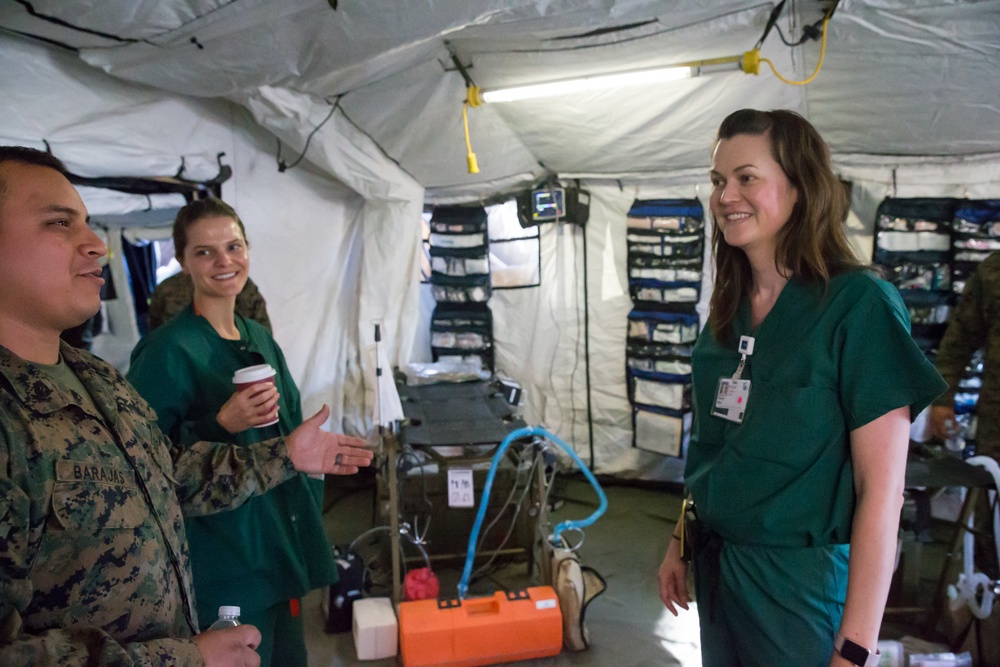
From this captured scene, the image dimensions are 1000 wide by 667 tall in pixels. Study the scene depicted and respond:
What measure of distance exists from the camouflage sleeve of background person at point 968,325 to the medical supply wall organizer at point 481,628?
1594 millimetres

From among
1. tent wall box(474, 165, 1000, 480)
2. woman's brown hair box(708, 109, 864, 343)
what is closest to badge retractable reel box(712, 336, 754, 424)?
woman's brown hair box(708, 109, 864, 343)

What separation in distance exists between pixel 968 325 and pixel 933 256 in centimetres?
111

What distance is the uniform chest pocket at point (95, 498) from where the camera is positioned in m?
0.82

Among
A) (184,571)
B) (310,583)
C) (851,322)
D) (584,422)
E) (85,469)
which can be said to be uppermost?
(851,322)

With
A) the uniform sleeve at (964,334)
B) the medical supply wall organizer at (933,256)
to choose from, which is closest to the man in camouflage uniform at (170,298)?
the uniform sleeve at (964,334)

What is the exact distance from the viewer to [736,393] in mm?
1256

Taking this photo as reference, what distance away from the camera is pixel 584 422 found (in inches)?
178

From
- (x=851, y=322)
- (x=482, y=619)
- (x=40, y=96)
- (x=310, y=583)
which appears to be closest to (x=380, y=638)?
(x=482, y=619)

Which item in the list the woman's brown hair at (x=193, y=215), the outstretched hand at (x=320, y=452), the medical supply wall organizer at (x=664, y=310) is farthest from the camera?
the medical supply wall organizer at (x=664, y=310)

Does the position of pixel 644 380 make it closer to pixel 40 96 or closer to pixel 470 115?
pixel 470 115

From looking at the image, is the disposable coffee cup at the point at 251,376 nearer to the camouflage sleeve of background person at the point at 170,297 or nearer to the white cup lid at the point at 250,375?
the white cup lid at the point at 250,375

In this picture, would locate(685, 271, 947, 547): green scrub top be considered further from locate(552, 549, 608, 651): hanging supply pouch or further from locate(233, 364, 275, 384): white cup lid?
locate(552, 549, 608, 651): hanging supply pouch

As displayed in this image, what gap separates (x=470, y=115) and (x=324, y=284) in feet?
4.37

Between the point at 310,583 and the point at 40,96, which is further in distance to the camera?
the point at 40,96
